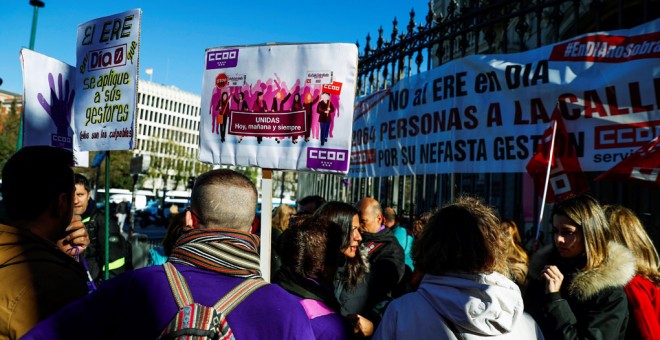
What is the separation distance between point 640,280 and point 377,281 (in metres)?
1.65

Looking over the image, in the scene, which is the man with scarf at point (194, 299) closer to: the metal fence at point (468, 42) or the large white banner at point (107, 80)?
the large white banner at point (107, 80)

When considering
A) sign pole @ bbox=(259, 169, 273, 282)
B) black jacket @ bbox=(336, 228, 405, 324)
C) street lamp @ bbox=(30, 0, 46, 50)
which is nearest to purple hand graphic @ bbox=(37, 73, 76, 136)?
sign pole @ bbox=(259, 169, 273, 282)

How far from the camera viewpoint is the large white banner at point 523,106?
4848mm

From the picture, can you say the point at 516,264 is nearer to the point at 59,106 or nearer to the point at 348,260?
the point at 348,260

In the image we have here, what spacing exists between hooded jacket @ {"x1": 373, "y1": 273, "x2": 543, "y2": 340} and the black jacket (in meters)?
1.10

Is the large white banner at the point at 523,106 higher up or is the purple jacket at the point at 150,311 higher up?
the large white banner at the point at 523,106

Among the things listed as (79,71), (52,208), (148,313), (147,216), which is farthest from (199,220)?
(147,216)

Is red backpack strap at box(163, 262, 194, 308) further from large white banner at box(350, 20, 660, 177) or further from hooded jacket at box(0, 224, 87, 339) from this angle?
large white banner at box(350, 20, 660, 177)

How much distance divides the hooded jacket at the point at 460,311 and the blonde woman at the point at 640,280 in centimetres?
101

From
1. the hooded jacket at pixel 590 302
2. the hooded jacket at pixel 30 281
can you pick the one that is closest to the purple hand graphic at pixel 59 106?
the hooded jacket at pixel 30 281

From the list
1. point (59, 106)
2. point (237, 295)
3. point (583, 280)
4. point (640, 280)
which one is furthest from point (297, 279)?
point (59, 106)

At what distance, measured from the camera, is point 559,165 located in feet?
17.3

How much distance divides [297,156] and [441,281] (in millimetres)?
1745

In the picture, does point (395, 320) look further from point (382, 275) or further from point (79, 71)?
point (79, 71)
